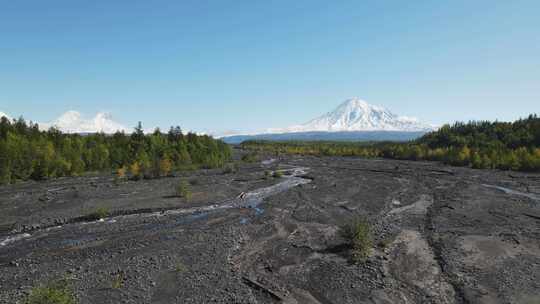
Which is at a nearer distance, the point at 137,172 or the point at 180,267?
the point at 180,267

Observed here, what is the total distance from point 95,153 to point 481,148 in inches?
4280

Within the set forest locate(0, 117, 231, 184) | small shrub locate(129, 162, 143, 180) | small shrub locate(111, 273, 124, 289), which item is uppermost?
forest locate(0, 117, 231, 184)

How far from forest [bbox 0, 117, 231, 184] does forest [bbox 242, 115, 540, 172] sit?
69.2m

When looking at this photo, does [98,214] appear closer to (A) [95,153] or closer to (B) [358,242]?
(B) [358,242]

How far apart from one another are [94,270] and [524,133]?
122m

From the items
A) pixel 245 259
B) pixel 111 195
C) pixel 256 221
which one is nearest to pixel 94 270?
pixel 245 259

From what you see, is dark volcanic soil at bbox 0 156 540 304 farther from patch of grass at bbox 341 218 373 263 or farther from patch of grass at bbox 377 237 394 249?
patch of grass at bbox 341 218 373 263

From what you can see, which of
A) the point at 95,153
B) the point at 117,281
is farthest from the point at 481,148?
the point at 117,281

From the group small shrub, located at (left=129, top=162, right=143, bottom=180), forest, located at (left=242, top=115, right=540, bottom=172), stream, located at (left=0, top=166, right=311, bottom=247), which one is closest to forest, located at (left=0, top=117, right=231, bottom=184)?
small shrub, located at (left=129, top=162, right=143, bottom=180)

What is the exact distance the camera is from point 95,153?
70125mm

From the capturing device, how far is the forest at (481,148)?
256 ft

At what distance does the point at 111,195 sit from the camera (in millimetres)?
40438

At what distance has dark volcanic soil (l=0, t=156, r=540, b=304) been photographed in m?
14.9

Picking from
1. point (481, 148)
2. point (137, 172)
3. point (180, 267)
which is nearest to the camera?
point (180, 267)
